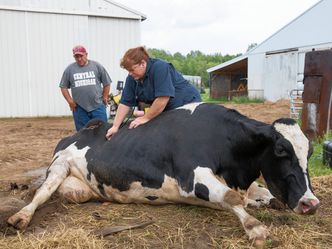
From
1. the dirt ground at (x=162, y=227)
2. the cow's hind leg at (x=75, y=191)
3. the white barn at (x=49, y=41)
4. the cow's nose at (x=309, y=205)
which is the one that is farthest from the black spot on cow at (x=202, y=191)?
the white barn at (x=49, y=41)

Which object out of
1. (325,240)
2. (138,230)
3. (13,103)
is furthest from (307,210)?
(13,103)

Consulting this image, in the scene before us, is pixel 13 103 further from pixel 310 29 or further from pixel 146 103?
pixel 310 29

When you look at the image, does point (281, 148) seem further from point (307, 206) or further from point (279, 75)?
point (279, 75)

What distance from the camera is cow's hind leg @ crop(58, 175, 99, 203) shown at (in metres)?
4.38

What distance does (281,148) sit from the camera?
134 inches

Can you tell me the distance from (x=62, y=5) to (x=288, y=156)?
15071 millimetres

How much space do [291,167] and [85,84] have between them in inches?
161

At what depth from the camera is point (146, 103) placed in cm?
472

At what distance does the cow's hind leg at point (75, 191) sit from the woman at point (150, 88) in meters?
0.58

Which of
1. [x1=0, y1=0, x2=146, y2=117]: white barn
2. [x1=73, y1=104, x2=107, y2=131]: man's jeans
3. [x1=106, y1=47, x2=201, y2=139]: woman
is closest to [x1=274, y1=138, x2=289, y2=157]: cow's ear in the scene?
[x1=106, y1=47, x2=201, y2=139]: woman

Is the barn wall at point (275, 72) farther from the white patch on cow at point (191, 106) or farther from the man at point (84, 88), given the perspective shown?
the white patch on cow at point (191, 106)

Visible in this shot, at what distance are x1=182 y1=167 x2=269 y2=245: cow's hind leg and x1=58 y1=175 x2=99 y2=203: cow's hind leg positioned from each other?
48.1 inches

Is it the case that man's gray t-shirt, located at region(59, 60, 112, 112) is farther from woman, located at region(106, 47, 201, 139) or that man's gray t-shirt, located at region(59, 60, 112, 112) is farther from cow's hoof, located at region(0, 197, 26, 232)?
cow's hoof, located at region(0, 197, 26, 232)

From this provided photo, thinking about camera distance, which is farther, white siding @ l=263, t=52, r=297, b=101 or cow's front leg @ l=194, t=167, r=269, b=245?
white siding @ l=263, t=52, r=297, b=101
